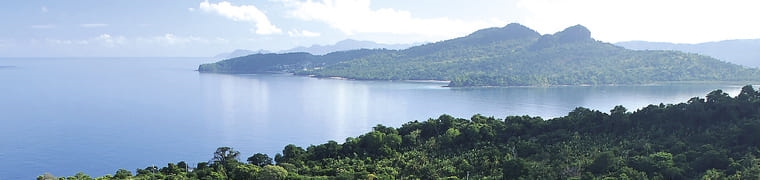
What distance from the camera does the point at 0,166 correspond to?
119 feet

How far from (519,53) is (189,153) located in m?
95.7

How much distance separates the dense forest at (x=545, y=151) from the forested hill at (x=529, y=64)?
64.7 meters

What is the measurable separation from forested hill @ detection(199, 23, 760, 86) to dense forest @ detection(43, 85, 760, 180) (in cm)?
6474

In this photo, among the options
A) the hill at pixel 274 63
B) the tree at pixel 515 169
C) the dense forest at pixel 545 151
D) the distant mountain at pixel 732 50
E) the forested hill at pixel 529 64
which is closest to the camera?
the dense forest at pixel 545 151

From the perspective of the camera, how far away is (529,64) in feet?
376

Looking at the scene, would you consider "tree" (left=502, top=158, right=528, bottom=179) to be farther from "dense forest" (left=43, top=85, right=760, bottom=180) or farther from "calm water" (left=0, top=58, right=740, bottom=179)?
"calm water" (left=0, top=58, right=740, bottom=179)

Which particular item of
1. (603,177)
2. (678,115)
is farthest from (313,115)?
(603,177)

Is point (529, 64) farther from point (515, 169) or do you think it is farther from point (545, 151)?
point (515, 169)


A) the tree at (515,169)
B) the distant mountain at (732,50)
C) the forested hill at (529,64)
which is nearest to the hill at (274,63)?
the forested hill at (529,64)

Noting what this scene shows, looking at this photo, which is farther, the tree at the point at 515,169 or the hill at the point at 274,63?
the hill at the point at 274,63

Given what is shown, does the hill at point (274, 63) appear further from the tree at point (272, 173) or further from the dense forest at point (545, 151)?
the tree at point (272, 173)

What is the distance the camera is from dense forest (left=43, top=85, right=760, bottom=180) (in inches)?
803

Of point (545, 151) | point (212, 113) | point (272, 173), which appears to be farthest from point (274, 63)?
point (272, 173)

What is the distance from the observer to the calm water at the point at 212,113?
131 ft
